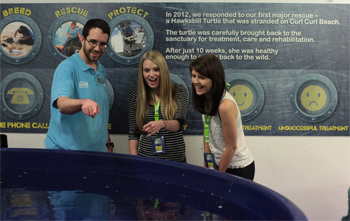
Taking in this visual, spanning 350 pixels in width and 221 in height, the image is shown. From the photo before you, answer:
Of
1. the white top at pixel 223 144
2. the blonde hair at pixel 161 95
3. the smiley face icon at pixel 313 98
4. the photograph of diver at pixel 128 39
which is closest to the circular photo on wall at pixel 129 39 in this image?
the photograph of diver at pixel 128 39

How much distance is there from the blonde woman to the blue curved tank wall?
631mm

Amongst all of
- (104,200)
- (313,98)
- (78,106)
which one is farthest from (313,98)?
(104,200)

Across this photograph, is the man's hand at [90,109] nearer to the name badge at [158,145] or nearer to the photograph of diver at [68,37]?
the name badge at [158,145]

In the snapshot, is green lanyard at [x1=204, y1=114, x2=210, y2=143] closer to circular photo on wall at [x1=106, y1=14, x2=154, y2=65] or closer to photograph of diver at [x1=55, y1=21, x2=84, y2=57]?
circular photo on wall at [x1=106, y1=14, x2=154, y2=65]

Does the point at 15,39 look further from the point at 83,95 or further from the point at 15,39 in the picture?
the point at 83,95

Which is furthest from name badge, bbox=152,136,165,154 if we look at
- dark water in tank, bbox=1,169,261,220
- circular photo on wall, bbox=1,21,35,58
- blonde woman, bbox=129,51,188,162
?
circular photo on wall, bbox=1,21,35,58

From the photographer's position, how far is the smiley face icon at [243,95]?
2773mm

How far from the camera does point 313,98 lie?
2762 millimetres

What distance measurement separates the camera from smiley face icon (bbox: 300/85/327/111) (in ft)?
9.03

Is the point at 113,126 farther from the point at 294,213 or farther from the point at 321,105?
the point at 294,213

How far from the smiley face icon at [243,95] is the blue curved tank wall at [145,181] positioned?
1.48 m

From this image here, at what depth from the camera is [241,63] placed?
2.76 m

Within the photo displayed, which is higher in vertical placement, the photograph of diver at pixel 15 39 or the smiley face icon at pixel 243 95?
the photograph of diver at pixel 15 39

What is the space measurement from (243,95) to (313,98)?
2.07ft
